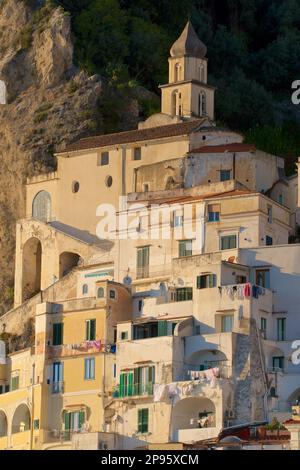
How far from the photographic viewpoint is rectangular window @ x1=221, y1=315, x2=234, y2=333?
8975cm

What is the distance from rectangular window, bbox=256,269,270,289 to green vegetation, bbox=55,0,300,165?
16.0 m

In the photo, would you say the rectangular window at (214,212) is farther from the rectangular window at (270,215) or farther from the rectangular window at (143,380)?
the rectangular window at (143,380)

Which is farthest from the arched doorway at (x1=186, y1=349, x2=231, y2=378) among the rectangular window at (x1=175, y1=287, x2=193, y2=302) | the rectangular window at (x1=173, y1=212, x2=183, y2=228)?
the rectangular window at (x1=173, y1=212, x2=183, y2=228)

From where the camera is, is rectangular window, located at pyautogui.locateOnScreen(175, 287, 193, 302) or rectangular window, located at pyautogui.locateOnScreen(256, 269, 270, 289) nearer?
rectangular window, located at pyautogui.locateOnScreen(256, 269, 270, 289)

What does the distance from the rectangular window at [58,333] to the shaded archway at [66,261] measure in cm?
783

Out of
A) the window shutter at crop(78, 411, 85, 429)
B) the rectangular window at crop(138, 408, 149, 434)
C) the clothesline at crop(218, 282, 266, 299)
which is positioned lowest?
the rectangular window at crop(138, 408, 149, 434)

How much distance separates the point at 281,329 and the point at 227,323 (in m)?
2.27

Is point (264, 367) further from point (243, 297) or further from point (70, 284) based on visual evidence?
point (70, 284)

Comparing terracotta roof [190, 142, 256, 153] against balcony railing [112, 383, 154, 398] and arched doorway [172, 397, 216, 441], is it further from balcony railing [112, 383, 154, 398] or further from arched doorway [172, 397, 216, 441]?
arched doorway [172, 397, 216, 441]

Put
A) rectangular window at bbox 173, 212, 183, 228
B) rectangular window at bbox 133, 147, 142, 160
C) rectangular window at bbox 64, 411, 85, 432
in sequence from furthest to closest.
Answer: rectangular window at bbox 133, 147, 142, 160, rectangular window at bbox 173, 212, 183, 228, rectangular window at bbox 64, 411, 85, 432

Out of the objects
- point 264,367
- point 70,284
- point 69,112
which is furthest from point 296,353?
point 69,112

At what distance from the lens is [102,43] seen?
11312cm

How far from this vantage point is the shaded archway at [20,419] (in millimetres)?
93688

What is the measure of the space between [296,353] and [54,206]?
18.5m
